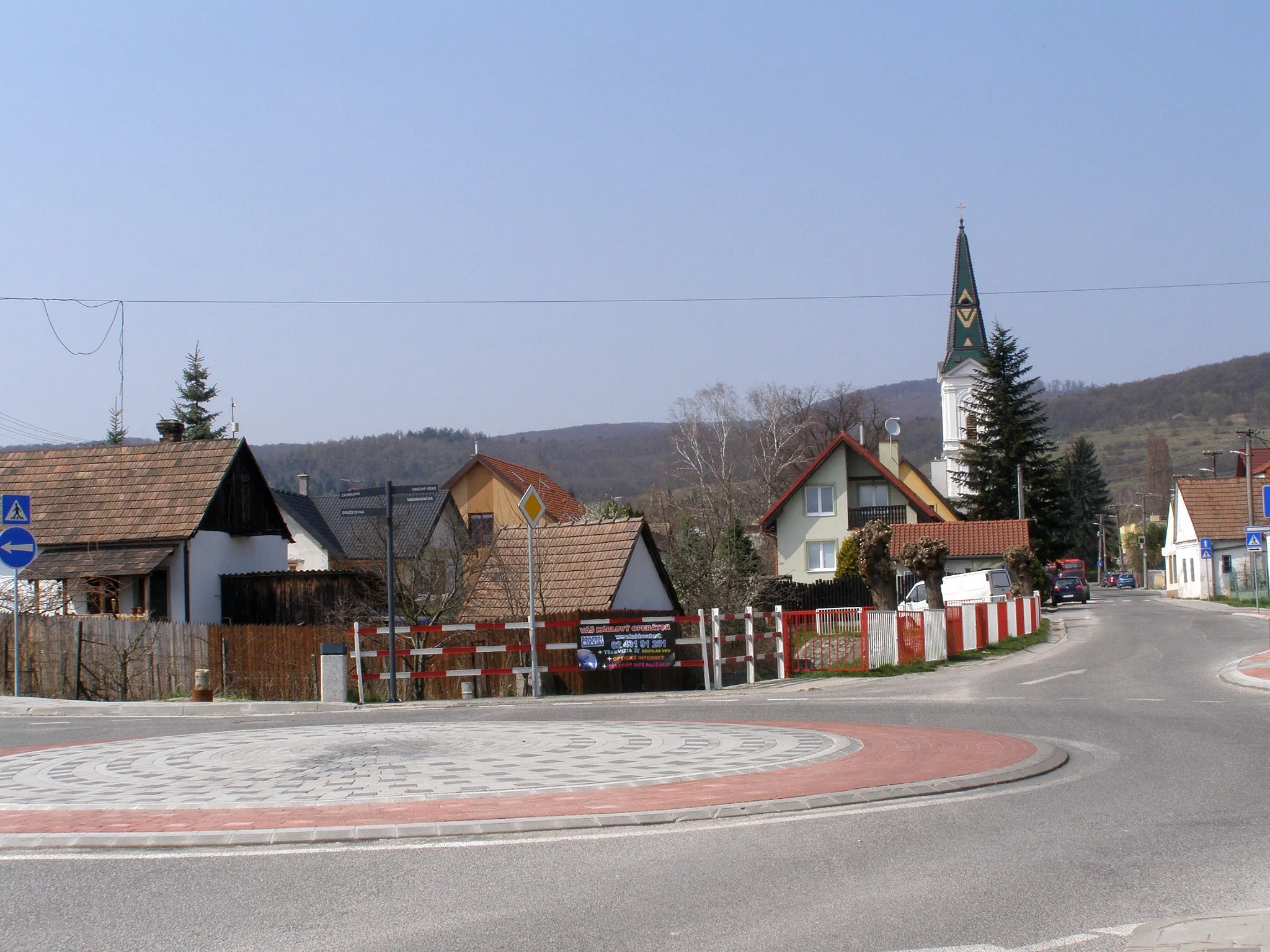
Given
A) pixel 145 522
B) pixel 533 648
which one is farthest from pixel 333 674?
pixel 145 522

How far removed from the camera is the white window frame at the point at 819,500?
6091 cm

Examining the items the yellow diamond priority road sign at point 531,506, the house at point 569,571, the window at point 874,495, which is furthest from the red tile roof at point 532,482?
the yellow diamond priority road sign at point 531,506

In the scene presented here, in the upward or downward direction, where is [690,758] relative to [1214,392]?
downward

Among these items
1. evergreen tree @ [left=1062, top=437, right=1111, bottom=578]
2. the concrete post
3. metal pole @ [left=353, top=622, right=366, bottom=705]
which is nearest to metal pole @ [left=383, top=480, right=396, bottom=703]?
metal pole @ [left=353, top=622, right=366, bottom=705]

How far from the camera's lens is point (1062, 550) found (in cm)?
7125

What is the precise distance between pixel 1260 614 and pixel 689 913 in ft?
142

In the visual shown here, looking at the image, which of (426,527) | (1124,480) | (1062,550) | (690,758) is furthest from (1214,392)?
(690,758)

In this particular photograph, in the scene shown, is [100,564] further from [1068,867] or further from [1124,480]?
[1124,480]

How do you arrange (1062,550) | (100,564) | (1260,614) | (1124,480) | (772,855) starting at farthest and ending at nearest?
(1124,480) → (1062,550) → (1260,614) → (100,564) → (772,855)

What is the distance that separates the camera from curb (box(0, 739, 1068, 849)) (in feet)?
27.8

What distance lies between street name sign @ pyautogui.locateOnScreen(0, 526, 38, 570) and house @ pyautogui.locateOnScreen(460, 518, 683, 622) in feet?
33.3

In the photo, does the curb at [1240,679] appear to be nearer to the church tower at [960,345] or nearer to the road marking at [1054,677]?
the road marking at [1054,677]

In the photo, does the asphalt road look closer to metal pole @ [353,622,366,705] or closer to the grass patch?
the grass patch

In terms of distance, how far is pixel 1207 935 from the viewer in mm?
5773
